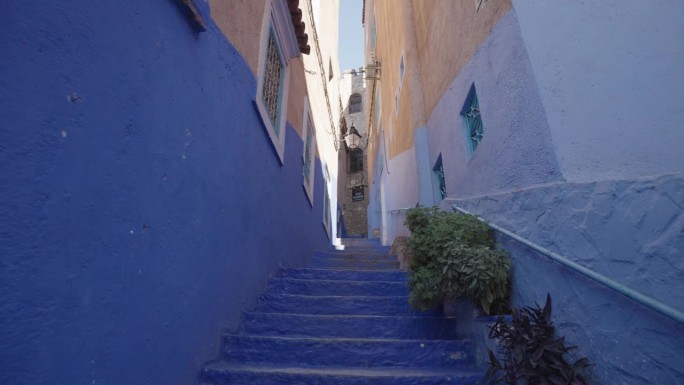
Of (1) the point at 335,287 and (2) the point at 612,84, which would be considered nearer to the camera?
(2) the point at 612,84

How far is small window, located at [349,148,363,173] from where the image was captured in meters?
19.7

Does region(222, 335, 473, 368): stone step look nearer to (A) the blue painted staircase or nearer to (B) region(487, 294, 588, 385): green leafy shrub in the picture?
(A) the blue painted staircase

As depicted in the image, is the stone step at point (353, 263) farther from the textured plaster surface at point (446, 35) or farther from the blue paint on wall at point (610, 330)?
the blue paint on wall at point (610, 330)

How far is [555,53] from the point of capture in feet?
7.74

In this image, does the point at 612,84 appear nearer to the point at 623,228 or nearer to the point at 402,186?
the point at 623,228

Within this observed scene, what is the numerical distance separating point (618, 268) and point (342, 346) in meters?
1.95

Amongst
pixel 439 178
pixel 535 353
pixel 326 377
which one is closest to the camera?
pixel 535 353

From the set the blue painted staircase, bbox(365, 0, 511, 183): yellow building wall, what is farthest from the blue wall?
bbox(365, 0, 511, 183): yellow building wall

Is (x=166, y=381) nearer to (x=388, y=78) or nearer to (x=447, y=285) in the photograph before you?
(x=447, y=285)

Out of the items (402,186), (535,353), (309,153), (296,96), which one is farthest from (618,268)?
(309,153)

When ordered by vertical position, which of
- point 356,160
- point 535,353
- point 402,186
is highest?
point 356,160

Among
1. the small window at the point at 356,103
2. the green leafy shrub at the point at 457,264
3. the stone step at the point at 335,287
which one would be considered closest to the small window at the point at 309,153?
the stone step at the point at 335,287

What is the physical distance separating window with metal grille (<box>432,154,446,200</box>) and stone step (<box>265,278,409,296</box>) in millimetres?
1850

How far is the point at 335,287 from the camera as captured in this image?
3898mm
